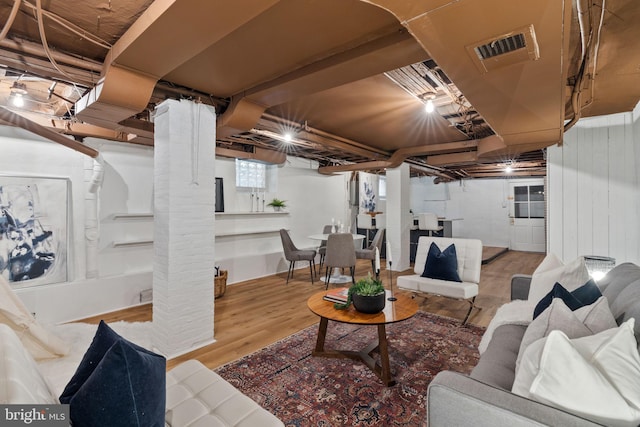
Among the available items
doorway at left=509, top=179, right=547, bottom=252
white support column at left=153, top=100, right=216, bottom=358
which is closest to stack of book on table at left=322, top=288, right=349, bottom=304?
white support column at left=153, top=100, right=216, bottom=358

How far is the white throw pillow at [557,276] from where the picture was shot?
84.4 inches

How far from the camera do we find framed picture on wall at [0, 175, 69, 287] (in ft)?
10.7

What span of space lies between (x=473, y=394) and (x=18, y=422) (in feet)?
4.35

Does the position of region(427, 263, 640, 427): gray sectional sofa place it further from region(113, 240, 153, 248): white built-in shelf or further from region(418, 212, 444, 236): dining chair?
region(418, 212, 444, 236): dining chair

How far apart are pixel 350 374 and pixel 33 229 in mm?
3751

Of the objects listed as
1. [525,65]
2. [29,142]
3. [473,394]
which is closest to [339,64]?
[525,65]

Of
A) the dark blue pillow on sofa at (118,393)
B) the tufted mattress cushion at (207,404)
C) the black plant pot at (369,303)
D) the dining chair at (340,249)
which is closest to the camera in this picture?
the dark blue pillow on sofa at (118,393)

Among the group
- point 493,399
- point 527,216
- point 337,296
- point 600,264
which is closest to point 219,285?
point 337,296

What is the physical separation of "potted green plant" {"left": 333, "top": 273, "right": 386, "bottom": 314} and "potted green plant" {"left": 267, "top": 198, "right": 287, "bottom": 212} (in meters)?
3.74

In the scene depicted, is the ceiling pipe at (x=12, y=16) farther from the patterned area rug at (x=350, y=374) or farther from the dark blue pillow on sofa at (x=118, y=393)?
the patterned area rug at (x=350, y=374)

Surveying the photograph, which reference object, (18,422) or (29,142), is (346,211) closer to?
(29,142)

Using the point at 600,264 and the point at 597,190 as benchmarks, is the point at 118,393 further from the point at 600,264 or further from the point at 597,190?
the point at 597,190

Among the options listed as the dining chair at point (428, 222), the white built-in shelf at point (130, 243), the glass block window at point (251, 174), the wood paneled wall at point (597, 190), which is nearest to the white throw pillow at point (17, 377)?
the white built-in shelf at point (130, 243)

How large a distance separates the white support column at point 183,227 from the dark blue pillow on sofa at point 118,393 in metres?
1.74
